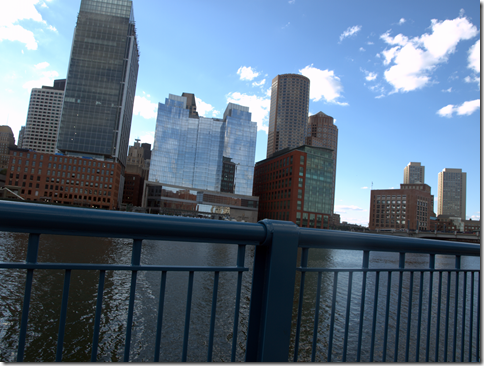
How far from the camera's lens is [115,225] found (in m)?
1.47

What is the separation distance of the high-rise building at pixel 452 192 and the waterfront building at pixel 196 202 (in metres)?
140

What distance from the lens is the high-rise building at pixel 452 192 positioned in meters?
176

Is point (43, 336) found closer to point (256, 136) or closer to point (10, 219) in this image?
point (10, 219)

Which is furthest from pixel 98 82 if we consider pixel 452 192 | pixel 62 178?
pixel 452 192

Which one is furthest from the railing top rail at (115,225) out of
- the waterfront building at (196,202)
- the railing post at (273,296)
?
Result: the waterfront building at (196,202)

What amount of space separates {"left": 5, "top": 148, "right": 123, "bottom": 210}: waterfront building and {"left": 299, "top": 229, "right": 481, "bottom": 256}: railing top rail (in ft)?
337

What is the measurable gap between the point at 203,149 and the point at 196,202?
24.0m

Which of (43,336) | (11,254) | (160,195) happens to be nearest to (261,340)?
(43,336)

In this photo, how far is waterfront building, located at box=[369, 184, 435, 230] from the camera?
123m

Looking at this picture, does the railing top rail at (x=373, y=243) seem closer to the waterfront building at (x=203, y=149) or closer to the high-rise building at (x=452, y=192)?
the waterfront building at (x=203, y=149)

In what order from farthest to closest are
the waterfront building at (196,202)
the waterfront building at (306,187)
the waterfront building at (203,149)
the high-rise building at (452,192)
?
the high-rise building at (452,192), the waterfront building at (203,149), the waterfront building at (196,202), the waterfront building at (306,187)

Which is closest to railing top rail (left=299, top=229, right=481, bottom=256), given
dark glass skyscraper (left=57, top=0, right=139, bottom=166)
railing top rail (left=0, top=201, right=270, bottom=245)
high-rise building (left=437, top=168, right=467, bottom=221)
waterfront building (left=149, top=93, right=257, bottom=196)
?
railing top rail (left=0, top=201, right=270, bottom=245)

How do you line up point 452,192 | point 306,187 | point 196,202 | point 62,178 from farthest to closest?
point 452,192, point 196,202, point 62,178, point 306,187

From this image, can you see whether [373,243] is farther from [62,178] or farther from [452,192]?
[452,192]
